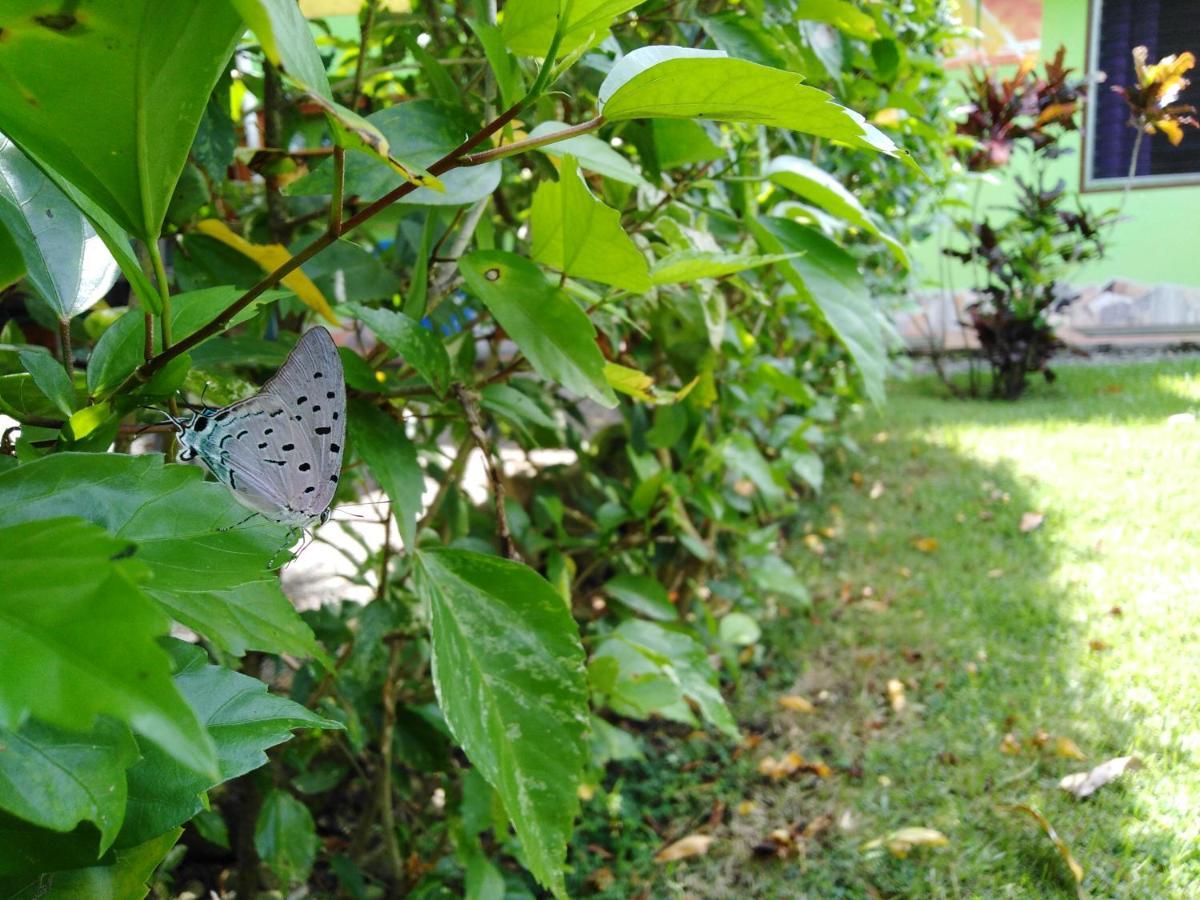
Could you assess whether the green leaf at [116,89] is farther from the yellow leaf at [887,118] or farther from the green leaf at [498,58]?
the yellow leaf at [887,118]

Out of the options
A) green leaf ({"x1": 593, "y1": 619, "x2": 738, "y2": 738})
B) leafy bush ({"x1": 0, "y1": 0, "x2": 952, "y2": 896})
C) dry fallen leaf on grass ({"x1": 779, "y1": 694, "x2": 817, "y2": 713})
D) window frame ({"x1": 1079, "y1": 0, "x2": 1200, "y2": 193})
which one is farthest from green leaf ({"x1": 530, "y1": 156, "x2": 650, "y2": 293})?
window frame ({"x1": 1079, "y1": 0, "x2": 1200, "y2": 193})

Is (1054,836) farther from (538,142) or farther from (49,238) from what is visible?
(49,238)

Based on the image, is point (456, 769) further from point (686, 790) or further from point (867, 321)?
point (867, 321)

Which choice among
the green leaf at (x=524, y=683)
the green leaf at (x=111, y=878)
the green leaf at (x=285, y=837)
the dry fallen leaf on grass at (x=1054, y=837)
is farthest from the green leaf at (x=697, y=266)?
the dry fallen leaf on grass at (x=1054, y=837)

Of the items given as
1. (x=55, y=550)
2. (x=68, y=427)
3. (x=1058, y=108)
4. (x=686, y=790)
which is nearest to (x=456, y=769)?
(x=686, y=790)

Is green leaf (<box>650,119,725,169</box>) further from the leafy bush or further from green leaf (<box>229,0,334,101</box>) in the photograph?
green leaf (<box>229,0,334,101</box>)
